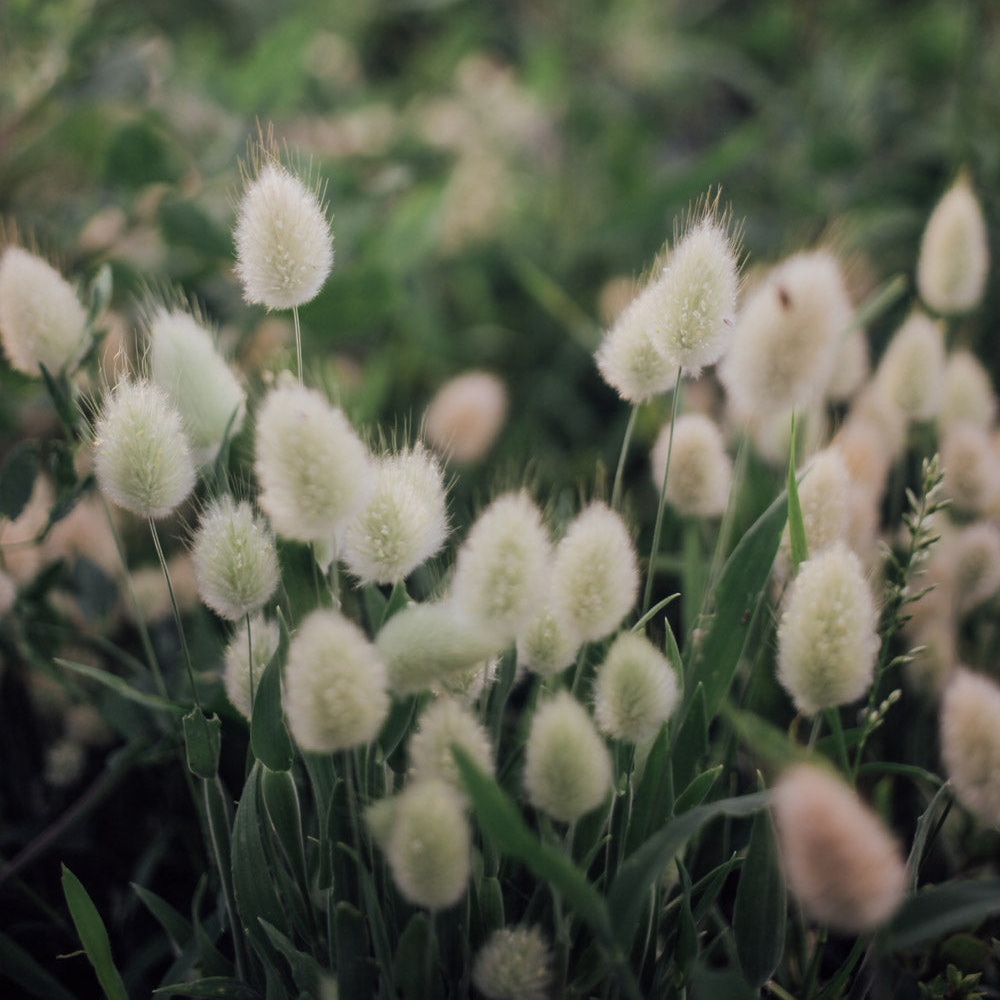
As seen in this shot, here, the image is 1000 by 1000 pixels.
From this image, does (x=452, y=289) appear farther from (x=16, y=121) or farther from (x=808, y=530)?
(x=808, y=530)

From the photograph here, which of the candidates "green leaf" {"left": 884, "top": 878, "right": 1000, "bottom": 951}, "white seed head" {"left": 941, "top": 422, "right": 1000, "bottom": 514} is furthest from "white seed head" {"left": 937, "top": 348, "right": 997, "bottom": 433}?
"green leaf" {"left": 884, "top": 878, "right": 1000, "bottom": 951}

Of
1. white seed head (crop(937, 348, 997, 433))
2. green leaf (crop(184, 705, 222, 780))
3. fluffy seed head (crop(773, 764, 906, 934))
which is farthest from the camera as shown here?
white seed head (crop(937, 348, 997, 433))

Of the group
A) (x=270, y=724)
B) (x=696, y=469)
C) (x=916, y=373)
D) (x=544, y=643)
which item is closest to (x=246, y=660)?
(x=270, y=724)

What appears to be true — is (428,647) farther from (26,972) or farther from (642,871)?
(26,972)

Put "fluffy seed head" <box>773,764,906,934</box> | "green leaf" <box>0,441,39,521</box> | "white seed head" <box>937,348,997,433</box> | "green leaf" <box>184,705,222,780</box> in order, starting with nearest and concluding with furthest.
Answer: "fluffy seed head" <box>773,764,906,934</box> < "green leaf" <box>184,705,222,780</box> < "green leaf" <box>0,441,39,521</box> < "white seed head" <box>937,348,997,433</box>

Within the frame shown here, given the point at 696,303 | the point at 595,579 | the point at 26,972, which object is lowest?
the point at 26,972

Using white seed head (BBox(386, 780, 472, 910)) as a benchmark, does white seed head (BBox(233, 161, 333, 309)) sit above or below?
above

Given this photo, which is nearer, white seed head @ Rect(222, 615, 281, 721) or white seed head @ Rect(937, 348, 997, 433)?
white seed head @ Rect(222, 615, 281, 721)

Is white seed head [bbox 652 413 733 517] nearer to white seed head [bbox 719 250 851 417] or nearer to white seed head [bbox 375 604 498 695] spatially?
white seed head [bbox 719 250 851 417]
